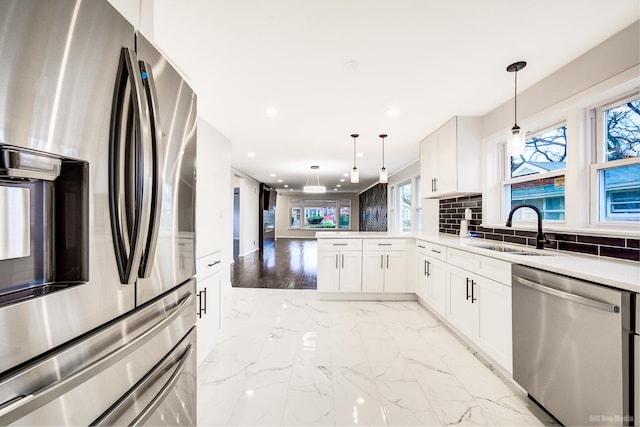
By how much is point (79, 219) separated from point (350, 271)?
337 cm

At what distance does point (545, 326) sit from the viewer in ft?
5.06

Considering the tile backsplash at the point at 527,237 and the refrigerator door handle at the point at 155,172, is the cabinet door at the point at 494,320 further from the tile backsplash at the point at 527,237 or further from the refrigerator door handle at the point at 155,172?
the refrigerator door handle at the point at 155,172

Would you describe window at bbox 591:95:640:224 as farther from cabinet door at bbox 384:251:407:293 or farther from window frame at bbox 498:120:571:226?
cabinet door at bbox 384:251:407:293

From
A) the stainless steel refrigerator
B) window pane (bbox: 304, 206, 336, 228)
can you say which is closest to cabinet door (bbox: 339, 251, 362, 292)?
the stainless steel refrigerator

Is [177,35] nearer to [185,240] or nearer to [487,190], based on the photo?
[185,240]

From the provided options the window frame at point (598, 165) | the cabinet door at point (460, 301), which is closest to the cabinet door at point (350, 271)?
the cabinet door at point (460, 301)

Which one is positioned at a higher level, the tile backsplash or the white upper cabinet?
the white upper cabinet

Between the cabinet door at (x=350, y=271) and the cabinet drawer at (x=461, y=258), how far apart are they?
1297 millimetres

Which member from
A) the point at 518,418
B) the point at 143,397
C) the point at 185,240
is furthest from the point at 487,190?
the point at 143,397

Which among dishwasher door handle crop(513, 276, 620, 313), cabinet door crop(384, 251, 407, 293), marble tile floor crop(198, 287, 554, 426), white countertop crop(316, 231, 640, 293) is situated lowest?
marble tile floor crop(198, 287, 554, 426)

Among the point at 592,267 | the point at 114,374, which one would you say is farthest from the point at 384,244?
the point at 114,374

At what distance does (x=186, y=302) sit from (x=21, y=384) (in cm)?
61

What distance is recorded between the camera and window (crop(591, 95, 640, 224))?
5.75 feet

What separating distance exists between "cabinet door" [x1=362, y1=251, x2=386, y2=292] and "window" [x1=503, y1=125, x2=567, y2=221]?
160cm
